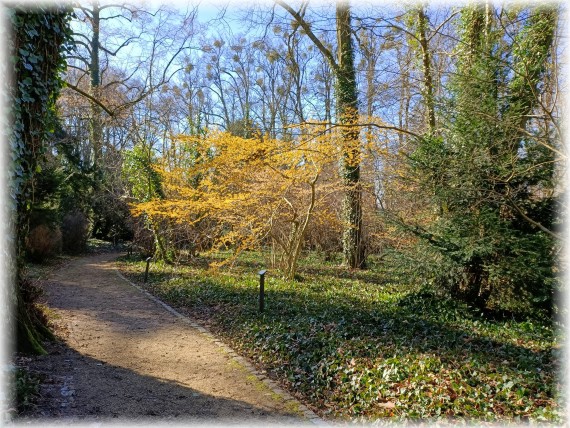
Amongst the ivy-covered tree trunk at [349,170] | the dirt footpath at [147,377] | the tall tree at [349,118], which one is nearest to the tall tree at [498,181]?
the dirt footpath at [147,377]

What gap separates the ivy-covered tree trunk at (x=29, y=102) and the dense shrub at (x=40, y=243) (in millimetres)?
10986

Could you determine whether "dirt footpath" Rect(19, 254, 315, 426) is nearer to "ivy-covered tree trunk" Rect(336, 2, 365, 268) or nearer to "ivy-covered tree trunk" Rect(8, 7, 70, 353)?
"ivy-covered tree trunk" Rect(8, 7, 70, 353)

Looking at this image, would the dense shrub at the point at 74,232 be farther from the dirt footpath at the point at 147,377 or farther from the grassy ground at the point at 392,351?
the grassy ground at the point at 392,351

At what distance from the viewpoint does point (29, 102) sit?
4.78 metres

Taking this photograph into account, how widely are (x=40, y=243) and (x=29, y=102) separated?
12483 millimetres

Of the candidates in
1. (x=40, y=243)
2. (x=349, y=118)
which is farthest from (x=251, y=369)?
(x=40, y=243)

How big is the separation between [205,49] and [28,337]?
1386 centimetres

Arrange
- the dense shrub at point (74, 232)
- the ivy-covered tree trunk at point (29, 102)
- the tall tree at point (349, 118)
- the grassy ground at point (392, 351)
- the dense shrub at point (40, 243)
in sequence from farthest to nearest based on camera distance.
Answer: the dense shrub at point (74, 232)
the dense shrub at point (40, 243)
the tall tree at point (349, 118)
the ivy-covered tree trunk at point (29, 102)
the grassy ground at point (392, 351)

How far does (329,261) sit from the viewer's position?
1568 centimetres

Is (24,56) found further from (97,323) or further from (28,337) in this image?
(97,323)

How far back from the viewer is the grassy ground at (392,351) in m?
3.79

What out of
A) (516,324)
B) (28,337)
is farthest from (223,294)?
(516,324)

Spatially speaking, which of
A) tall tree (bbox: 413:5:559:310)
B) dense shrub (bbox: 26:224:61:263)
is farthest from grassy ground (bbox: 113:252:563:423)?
dense shrub (bbox: 26:224:61:263)

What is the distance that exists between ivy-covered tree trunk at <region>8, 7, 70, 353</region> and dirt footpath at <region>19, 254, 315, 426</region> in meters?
0.64
